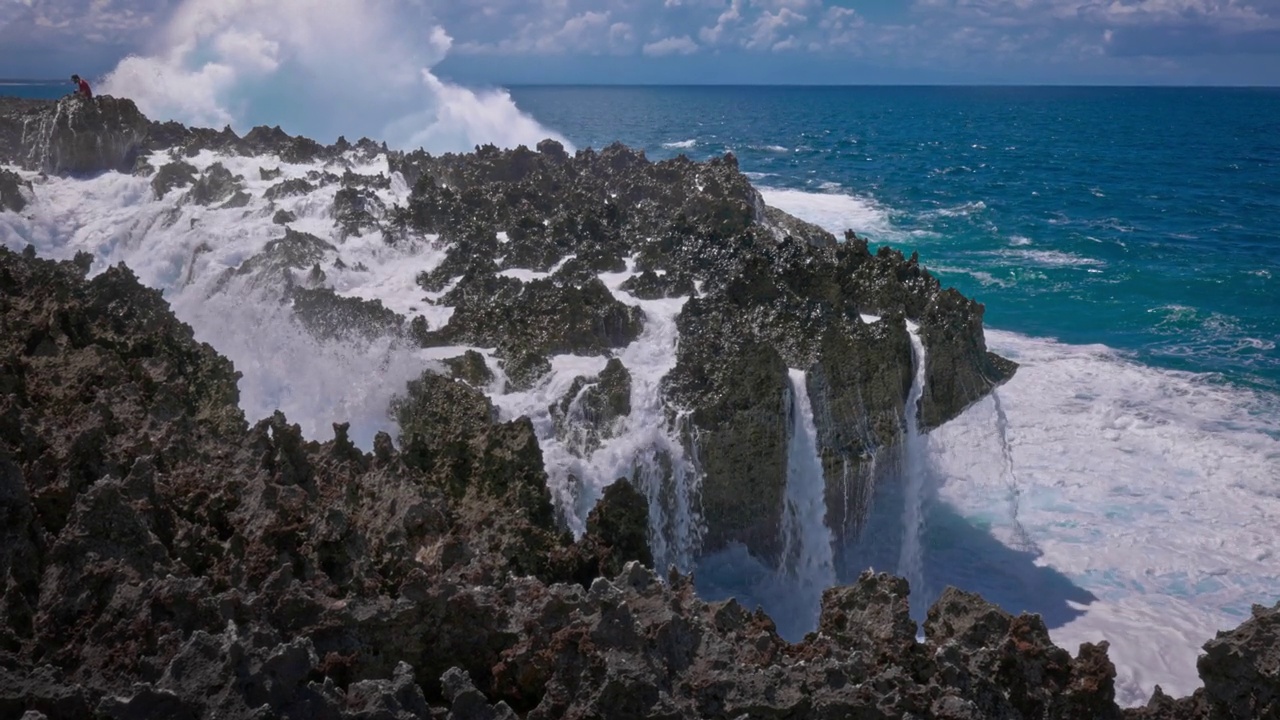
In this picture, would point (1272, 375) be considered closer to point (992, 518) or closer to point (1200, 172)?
point (992, 518)

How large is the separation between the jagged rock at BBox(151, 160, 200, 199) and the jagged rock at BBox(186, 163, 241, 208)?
2.60 ft

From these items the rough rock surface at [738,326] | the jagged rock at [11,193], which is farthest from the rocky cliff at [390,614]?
the jagged rock at [11,193]

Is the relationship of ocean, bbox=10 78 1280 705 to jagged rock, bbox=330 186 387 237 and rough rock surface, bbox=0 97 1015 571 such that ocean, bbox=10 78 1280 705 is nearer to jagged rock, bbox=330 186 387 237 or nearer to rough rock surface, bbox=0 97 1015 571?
jagged rock, bbox=330 186 387 237

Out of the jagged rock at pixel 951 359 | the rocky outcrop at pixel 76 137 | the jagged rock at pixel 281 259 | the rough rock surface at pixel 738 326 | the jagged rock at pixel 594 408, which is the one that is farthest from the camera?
the rocky outcrop at pixel 76 137

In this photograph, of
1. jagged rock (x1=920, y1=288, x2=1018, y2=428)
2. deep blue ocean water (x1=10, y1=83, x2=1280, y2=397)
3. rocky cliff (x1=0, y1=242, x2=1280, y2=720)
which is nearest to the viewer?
rocky cliff (x1=0, y1=242, x2=1280, y2=720)

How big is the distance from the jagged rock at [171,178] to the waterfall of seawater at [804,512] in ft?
44.9

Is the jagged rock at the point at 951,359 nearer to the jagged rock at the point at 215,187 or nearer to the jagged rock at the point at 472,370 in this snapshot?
the jagged rock at the point at 472,370

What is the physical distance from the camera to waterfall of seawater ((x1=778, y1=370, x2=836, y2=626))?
1066cm

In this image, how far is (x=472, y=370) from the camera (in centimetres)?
1078

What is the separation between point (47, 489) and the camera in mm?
6266

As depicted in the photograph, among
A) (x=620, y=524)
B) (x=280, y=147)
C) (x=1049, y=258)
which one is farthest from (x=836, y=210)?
(x=620, y=524)

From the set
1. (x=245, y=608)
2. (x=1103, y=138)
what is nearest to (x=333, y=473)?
(x=245, y=608)

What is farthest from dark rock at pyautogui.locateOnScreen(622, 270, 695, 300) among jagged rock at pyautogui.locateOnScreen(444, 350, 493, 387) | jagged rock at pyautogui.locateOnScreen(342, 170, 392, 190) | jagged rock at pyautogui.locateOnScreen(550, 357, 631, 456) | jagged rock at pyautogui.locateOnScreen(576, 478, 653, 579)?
jagged rock at pyautogui.locateOnScreen(342, 170, 392, 190)

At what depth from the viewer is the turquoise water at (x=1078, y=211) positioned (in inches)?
902
